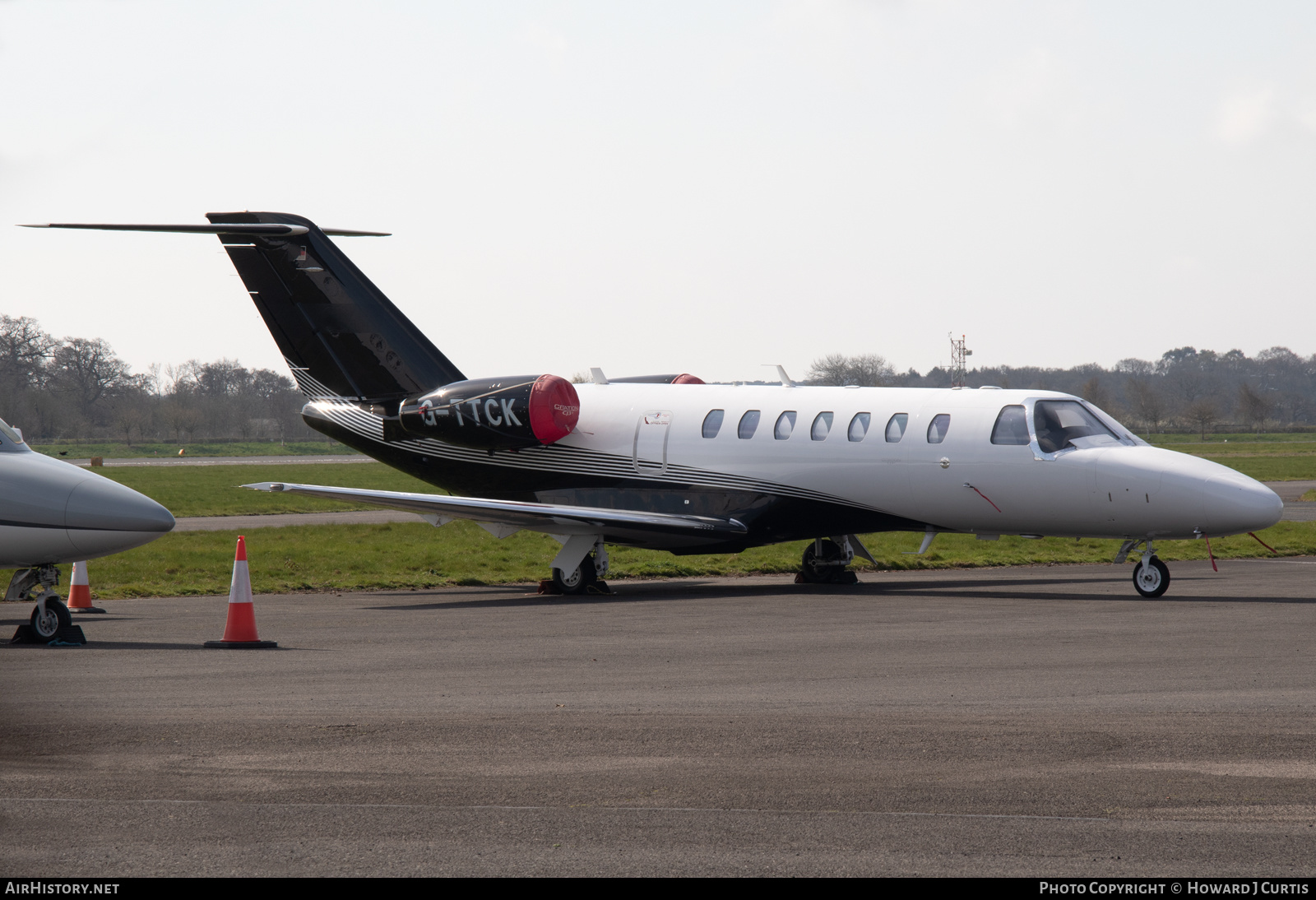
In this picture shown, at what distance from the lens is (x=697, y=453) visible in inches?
775

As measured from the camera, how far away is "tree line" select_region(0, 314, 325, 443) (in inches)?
267

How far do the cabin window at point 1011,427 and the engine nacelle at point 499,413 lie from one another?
6332 millimetres

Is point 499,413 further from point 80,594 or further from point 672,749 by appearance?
point 672,749

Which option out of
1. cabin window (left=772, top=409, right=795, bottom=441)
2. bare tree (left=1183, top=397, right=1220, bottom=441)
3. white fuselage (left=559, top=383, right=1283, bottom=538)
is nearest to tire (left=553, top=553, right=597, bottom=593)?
white fuselage (left=559, top=383, right=1283, bottom=538)

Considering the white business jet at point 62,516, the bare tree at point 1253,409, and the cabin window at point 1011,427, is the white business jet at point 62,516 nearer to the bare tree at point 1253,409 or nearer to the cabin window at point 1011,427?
the cabin window at point 1011,427

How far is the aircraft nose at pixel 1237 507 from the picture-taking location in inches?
627

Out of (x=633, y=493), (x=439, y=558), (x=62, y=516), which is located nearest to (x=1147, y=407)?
(x=439, y=558)

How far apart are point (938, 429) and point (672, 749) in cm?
1130

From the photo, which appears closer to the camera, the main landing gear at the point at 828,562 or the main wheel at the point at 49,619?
the main wheel at the point at 49,619

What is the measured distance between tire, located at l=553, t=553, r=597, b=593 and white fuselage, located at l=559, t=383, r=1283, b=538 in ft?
5.60

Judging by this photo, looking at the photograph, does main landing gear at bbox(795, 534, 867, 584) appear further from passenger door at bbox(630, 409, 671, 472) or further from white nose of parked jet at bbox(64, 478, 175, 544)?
white nose of parked jet at bbox(64, 478, 175, 544)

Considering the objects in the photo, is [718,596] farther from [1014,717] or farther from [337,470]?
[337,470]

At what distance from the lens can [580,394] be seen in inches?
827

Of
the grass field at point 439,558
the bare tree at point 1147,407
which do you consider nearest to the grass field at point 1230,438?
the bare tree at point 1147,407
